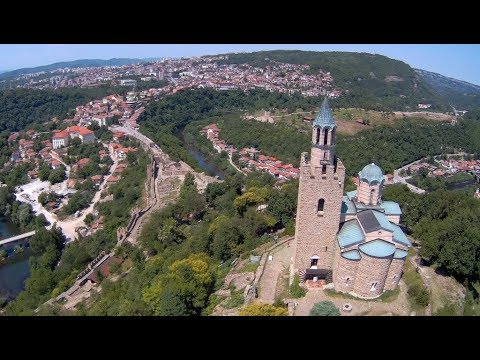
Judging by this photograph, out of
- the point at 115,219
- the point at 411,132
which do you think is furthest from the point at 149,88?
the point at 115,219

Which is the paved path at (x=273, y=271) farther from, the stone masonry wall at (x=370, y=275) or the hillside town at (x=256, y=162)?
the hillside town at (x=256, y=162)

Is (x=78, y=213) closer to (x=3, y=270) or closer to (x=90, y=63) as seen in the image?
(x=3, y=270)

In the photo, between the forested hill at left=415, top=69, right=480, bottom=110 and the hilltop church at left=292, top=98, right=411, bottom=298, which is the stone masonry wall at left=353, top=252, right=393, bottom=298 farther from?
the forested hill at left=415, top=69, right=480, bottom=110

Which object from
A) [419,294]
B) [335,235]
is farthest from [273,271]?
[419,294]

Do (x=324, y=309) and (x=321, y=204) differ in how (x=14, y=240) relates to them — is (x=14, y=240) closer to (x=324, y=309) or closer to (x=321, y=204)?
(x=321, y=204)

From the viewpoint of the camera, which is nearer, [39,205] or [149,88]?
[39,205]

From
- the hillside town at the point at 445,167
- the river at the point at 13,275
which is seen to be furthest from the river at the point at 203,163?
the hillside town at the point at 445,167
